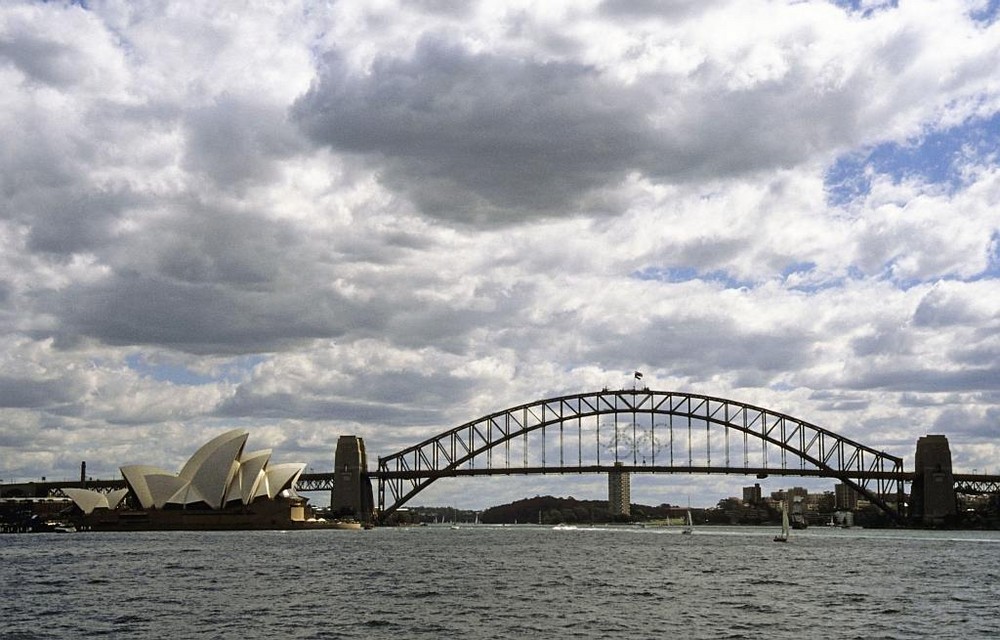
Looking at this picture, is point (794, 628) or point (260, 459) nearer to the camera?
point (794, 628)

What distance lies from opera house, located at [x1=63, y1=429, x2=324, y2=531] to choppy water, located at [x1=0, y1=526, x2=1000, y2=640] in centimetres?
6956

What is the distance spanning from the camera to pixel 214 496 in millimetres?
165625

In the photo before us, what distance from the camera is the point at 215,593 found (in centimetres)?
5662

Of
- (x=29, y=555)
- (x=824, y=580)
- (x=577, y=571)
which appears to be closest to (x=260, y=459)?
(x=29, y=555)

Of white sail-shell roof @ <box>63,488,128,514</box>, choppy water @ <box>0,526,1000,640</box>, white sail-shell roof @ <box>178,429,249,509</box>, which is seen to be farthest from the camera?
white sail-shell roof @ <box>63,488,128,514</box>

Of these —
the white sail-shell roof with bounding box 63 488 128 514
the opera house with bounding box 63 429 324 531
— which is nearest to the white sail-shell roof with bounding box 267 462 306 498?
the opera house with bounding box 63 429 324 531

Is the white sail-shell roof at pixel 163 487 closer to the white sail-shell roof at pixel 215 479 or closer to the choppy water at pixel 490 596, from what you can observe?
the white sail-shell roof at pixel 215 479

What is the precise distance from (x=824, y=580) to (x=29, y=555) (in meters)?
59.3

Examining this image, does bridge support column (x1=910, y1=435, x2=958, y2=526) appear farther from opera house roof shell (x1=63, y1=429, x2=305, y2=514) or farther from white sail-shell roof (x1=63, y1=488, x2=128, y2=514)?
white sail-shell roof (x1=63, y1=488, x2=128, y2=514)

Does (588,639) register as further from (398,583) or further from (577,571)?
(577,571)

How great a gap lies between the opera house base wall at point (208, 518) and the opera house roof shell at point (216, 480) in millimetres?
1400

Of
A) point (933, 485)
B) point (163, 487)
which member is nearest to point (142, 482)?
point (163, 487)

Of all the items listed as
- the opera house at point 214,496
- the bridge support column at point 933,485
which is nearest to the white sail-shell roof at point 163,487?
the opera house at point 214,496

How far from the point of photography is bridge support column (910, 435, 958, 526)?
618ft
